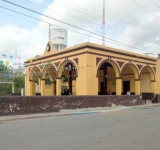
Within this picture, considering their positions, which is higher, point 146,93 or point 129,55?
point 129,55

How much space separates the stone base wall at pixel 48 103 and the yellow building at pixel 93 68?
1792 millimetres

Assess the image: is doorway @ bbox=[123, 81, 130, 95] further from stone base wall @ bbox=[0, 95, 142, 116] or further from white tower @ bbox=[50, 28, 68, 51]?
white tower @ bbox=[50, 28, 68, 51]

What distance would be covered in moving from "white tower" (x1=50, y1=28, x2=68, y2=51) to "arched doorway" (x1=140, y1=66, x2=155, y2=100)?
1363 cm

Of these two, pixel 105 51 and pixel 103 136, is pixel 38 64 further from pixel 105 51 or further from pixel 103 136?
pixel 103 136

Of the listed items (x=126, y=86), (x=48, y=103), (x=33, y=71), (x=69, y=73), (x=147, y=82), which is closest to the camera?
(x=48, y=103)

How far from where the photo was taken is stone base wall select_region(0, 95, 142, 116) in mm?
14031

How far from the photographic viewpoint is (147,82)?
30.5 metres

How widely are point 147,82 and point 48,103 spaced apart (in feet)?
59.2

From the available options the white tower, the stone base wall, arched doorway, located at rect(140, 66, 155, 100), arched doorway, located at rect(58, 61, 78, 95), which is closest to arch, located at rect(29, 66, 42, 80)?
arched doorway, located at rect(58, 61, 78, 95)

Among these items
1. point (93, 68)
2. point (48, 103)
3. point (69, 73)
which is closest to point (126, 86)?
point (69, 73)

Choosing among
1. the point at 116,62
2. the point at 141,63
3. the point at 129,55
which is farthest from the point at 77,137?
the point at 141,63

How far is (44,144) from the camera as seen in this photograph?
22.3 feet

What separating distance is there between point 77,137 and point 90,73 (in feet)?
45.0

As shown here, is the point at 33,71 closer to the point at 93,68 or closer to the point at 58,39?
the point at 58,39
